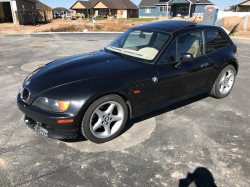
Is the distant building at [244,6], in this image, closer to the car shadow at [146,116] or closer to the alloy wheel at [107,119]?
the car shadow at [146,116]

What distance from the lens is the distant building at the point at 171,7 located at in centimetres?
A: 4991

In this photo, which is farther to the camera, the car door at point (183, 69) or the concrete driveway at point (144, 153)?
the car door at point (183, 69)

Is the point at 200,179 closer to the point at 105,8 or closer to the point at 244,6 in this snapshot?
the point at 105,8

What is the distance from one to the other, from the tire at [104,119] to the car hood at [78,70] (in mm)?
425

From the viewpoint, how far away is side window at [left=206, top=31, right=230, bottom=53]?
4.31m

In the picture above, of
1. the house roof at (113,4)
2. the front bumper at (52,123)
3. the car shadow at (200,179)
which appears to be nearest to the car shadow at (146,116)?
the front bumper at (52,123)

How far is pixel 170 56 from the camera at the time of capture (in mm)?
3635

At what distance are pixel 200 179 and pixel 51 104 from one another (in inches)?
83.7

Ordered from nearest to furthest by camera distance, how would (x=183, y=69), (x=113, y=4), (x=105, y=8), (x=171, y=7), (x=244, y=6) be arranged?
(x=183, y=69)
(x=171, y=7)
(x=244, y=6)
(x=105, y=8)
(x=113, y=4)

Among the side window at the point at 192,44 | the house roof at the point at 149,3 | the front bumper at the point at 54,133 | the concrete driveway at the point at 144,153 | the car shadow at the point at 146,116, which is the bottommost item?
the concrete driveway at the point at 144,153

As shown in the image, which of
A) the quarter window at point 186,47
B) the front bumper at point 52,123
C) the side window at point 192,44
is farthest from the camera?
the side window at point 192,44

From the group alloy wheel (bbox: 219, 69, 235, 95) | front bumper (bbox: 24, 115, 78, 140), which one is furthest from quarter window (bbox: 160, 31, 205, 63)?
front bumper (bbox: 24, 115, 78, 140)

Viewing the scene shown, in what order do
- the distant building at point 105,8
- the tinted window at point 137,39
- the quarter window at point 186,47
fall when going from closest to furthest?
the quarter window at point 186,47, the tinted window at point 137,39, the distant building at point 105,8

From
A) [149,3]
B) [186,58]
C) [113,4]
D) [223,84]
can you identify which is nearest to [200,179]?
[186,58]
